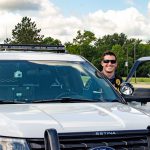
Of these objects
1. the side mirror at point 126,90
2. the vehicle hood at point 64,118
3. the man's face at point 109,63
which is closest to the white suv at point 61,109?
the vehicle hood at point 64,118

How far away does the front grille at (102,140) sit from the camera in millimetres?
4042

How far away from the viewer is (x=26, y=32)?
4026 inches

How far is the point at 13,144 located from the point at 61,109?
786 millimetres

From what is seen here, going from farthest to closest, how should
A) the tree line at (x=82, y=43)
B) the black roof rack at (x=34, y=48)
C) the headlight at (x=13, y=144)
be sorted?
the tree line at (x=82, y=43) → the black roof rack at (x=34, y=48) → the headlight at (x=13, y=144)

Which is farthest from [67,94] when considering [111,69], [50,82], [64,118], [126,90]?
[111,69]

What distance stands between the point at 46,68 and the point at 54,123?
1.77 metres

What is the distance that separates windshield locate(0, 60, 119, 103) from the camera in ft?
17.6

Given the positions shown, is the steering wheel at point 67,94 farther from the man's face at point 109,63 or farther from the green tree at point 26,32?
the green tree at point 26,32

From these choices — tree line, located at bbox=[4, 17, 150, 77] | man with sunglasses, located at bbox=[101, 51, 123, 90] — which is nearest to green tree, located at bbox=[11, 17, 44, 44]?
tree line, located at bbox=[4, 17, 150, 77]

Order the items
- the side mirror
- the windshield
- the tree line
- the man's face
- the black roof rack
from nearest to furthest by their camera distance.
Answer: the windshield
the side mirror
the black roof rack
the man's face
the tree line

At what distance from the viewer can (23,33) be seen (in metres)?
102

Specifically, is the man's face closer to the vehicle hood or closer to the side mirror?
the side mirror

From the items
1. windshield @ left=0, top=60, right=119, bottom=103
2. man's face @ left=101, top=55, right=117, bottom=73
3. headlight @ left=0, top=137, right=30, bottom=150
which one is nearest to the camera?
headlight @ left=0, top=137, right=30, bottom=150

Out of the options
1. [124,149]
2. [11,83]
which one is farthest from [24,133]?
[11,83]
